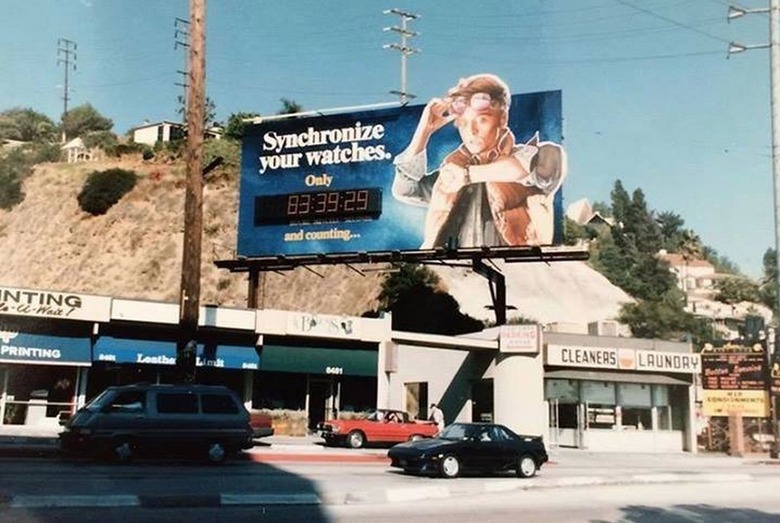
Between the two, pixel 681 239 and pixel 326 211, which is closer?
pixel 326 211

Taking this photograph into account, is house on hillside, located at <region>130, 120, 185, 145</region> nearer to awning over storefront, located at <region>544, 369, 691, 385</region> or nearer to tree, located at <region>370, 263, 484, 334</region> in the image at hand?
tree, located at <region>370, 263, 484, 334</region>

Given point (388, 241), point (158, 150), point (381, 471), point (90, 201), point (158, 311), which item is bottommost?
point (381, 471)

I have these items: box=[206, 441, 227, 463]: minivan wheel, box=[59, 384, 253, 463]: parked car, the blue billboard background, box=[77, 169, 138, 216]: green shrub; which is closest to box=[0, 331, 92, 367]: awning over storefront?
the blue billboard background

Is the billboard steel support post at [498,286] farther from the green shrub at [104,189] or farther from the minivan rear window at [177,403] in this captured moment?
the green shrub at [104,189]

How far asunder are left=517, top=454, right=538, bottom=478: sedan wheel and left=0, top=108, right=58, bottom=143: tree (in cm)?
10360

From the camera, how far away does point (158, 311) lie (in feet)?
103

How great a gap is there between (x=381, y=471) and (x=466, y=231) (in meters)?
17.8

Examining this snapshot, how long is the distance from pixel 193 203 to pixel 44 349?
12428mm

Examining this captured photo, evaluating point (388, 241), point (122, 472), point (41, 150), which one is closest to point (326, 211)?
point (388, 241)

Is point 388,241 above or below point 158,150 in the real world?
below

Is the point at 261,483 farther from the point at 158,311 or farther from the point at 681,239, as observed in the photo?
the point at 681,239

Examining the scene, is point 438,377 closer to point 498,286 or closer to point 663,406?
point 498,286

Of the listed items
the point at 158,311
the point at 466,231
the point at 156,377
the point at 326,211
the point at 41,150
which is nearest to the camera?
the point at 158,311

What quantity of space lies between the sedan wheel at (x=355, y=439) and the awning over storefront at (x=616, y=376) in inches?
432
